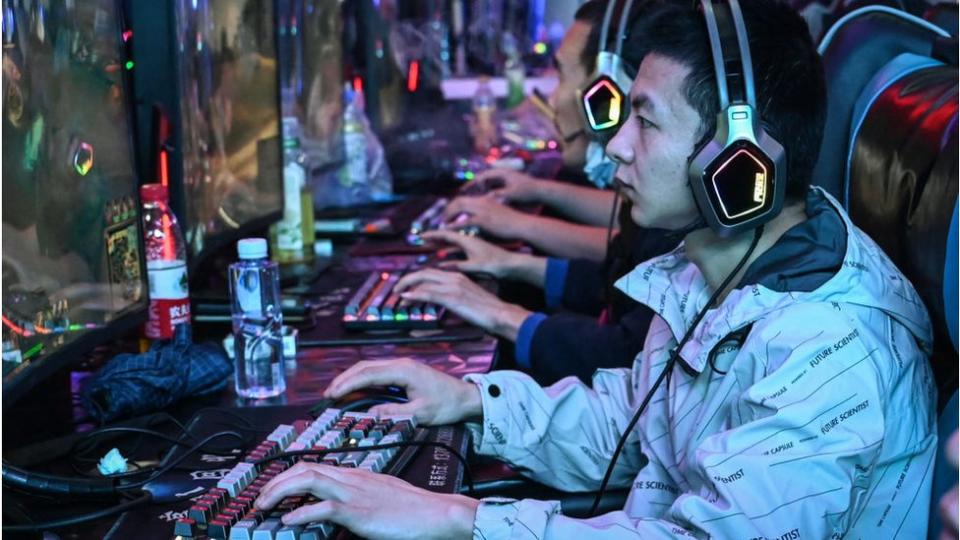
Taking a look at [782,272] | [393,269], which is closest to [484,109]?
[393,269]

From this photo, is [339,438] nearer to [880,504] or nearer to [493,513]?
[493,513]

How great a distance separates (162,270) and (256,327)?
0.54ft

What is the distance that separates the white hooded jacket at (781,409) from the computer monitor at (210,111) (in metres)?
0.60

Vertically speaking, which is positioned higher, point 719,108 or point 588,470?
point 719,108

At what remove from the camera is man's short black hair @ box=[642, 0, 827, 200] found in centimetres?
126

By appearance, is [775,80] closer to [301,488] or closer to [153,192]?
[301,488]

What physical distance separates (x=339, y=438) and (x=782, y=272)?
1.55 feet

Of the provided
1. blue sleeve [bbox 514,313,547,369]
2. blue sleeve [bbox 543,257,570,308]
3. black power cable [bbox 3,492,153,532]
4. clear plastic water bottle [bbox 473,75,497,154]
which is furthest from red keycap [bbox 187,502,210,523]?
clear plastic water bottle [bbox 473,75,497,154]

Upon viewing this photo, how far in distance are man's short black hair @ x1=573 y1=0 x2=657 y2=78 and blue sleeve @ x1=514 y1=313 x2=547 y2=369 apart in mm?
420

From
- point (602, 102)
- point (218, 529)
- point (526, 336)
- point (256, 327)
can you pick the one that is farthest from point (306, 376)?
point (602, 102)

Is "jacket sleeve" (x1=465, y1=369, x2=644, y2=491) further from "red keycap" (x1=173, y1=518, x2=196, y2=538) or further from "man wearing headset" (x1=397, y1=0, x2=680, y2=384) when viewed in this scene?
"red keycap" (x1=173, y1=518, x2=196, y2=538)

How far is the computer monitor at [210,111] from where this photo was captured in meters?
1.69

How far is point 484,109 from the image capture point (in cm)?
400

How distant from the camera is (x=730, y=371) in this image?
1.19 m
